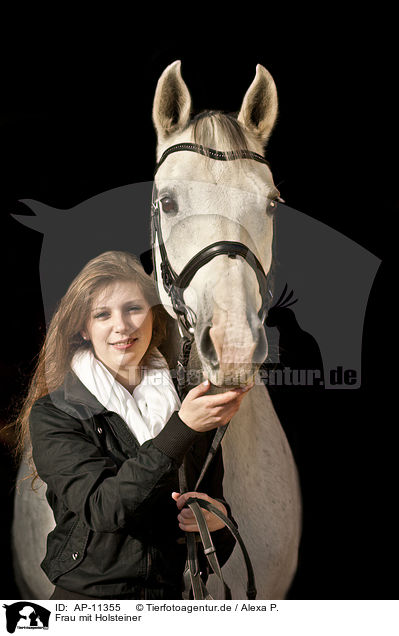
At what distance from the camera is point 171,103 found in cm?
150

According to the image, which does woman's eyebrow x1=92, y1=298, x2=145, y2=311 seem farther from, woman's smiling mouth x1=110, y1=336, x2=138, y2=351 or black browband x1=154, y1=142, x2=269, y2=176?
black browband x1=154, y1=142, x2=269, y2=176

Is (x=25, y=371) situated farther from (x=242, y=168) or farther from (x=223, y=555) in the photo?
(x=242, y=168)

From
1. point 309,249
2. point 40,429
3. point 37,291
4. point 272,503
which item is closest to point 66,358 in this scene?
point 40,429

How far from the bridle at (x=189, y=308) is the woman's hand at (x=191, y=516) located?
0.06ft

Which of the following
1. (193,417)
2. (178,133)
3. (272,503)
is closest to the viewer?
(193,417)

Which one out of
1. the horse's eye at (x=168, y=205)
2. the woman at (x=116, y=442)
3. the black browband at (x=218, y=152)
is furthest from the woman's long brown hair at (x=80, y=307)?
the black browband at (x=218, y=152)

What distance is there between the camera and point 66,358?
147 centimetres

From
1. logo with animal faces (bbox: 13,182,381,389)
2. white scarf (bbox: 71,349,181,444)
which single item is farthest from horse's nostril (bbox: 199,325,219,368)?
logo with animal faces (bbox: 13,182,381,389)

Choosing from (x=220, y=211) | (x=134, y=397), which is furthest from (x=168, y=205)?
(x=134, y=397)

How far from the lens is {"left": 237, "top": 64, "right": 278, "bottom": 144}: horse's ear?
4.89ft

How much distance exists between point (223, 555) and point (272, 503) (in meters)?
0.38

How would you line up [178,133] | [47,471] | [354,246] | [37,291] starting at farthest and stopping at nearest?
1. [37,291]
2. [354,246]
3. [178,133]
4. [47,471]

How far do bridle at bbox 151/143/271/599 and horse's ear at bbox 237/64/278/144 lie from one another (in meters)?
0.13
